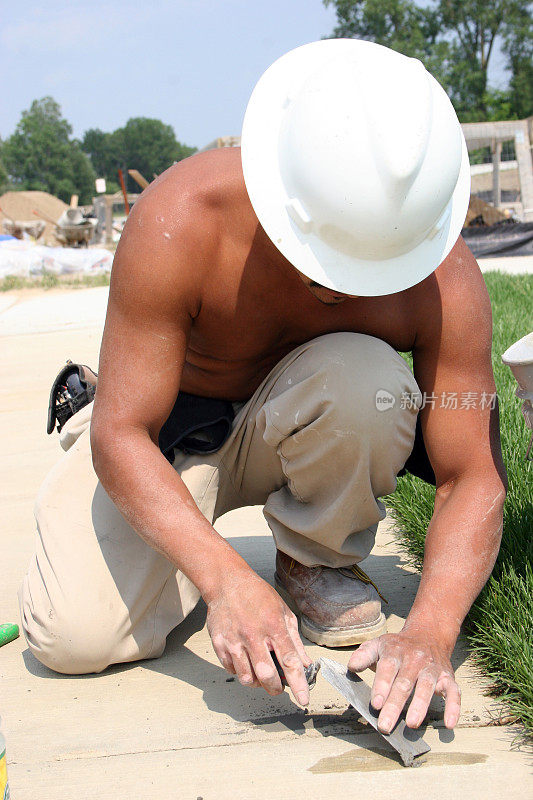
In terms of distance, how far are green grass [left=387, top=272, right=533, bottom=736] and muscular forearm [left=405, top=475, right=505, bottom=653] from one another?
13 centimetres

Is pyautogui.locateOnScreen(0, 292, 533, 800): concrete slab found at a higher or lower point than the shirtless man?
lower

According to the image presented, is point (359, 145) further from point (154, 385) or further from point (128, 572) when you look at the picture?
point (128, 572)

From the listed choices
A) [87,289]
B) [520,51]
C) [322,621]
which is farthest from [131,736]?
[520,51]

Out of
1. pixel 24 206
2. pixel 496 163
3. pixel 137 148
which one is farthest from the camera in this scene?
pixel 137 148

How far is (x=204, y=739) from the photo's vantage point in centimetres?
158

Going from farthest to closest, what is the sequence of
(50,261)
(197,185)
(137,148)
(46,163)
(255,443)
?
(137,148) → (46,163) → (50,261) → (255,443) → (197,185)

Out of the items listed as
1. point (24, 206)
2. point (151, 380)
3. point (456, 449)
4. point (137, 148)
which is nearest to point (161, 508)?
point (151, 380)

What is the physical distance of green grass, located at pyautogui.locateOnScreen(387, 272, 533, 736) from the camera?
1630mm

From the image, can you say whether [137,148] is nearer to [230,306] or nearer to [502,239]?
[502,239]

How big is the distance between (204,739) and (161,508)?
47 centimetres

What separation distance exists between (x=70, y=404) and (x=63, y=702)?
106 centimetres

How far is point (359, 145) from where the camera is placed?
5.09 feet

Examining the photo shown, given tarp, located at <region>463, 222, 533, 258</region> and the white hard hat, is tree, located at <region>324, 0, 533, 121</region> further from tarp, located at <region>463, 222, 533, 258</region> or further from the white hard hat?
the white hard hat

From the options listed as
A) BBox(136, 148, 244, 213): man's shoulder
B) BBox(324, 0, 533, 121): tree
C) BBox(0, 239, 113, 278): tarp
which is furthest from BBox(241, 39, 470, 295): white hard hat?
BBox(324, 0, 533, 121): tree
